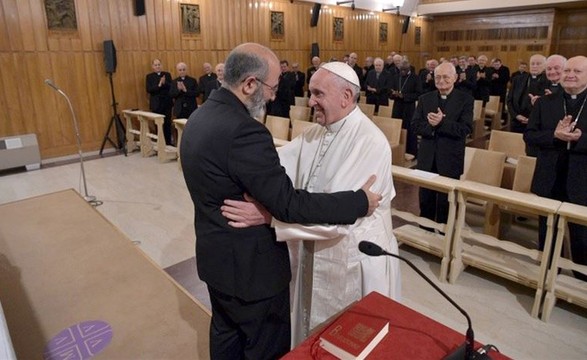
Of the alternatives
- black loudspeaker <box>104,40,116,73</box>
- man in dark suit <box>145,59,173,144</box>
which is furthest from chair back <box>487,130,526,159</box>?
black loudspeaker <box>104,40,116,73</box>

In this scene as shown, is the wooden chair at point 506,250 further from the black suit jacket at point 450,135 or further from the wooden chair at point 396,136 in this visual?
the wooden chair at point 396,136

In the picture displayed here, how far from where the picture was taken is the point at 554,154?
325cm

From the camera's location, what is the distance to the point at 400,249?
3.92 metres

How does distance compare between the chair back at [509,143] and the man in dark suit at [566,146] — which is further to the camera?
the chair back at [509,143]

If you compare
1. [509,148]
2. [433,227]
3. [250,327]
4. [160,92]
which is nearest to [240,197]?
[250,327]

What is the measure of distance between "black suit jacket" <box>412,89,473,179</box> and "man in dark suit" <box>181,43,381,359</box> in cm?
243

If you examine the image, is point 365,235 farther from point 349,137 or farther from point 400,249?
point 400,249

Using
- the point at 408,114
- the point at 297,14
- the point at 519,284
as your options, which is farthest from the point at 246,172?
the point at 297,14

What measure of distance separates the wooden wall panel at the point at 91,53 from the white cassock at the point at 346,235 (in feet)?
23.9

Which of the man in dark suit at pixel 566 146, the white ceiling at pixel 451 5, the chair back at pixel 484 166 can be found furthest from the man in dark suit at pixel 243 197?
the white ceiling at pixel 451 5

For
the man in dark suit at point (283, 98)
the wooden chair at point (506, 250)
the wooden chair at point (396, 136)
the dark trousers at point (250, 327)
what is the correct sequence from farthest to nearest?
the man in dark suit at point (283, 98), the wooden chair at point (396, 136), the wooden chair at point (506, 250), the dark trousers at point (250, 327)

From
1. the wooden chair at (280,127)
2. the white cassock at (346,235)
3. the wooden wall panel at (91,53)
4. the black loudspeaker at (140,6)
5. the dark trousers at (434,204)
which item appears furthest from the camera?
the black loudspeaker at (140,6)

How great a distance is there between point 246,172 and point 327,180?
603 mm

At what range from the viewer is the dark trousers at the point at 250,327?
167 cm
